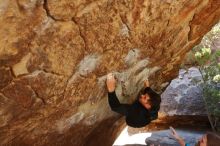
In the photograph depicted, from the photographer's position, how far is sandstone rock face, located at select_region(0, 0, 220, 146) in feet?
11.4

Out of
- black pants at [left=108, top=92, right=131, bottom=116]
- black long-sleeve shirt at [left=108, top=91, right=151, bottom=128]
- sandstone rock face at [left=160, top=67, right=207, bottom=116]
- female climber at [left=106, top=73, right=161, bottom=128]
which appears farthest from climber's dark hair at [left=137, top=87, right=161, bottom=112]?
sandstone rock face at [left=160, top=67, right=207, bottom=116]

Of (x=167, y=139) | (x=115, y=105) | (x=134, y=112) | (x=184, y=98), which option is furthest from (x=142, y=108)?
(x=184, y=98)

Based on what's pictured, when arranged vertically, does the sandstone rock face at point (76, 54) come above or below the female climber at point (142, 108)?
above

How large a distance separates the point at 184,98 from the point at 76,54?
6.90 metres

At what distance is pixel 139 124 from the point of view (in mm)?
5441

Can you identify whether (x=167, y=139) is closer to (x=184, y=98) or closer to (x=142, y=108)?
→ (x=184, y=98)

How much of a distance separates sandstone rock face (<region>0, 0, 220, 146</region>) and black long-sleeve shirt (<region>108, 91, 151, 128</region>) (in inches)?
8.0

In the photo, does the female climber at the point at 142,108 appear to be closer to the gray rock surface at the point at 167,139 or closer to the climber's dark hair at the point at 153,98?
the climber's dark hair at the point at 153,98

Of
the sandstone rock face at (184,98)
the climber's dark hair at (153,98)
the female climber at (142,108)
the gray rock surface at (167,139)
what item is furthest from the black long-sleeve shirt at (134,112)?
the sandstone rock face at (184,98)

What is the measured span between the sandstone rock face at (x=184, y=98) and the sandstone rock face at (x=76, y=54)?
4.52m

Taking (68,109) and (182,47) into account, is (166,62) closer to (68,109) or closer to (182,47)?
(182,47)

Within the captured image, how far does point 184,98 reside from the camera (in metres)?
10.4

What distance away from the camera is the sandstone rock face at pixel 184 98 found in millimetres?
10078

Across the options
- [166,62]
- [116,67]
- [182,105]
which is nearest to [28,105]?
[116,67]
